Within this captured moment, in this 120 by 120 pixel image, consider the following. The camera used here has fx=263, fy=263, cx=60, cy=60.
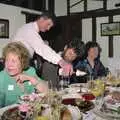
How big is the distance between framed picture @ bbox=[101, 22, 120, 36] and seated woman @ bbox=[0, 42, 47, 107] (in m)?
3.43

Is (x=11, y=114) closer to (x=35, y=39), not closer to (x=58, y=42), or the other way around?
(x=35, y=39)

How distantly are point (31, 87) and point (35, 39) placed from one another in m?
1.28

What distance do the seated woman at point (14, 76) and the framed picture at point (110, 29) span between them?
135 inches

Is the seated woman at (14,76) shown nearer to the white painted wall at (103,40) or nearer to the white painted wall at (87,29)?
the white painted wall at (103,40)

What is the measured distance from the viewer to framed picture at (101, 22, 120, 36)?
16.4 feet

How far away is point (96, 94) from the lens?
77.0 inches

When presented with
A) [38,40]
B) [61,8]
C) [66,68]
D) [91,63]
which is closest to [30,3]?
[61,8]

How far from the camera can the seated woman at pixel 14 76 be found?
1768mm

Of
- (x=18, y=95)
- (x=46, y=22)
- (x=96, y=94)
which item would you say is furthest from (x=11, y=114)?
(x=46, y=22)

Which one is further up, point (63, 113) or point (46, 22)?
point (46, 22)

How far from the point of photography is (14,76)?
184 cm

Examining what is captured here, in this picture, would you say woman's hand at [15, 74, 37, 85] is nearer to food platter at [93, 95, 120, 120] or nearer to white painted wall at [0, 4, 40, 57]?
food platter at [93, 95, 120, 120]

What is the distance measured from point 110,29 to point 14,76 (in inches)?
142

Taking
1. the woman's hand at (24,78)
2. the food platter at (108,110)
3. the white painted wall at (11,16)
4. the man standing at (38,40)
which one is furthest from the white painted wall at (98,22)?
the food platter at (108,110)
